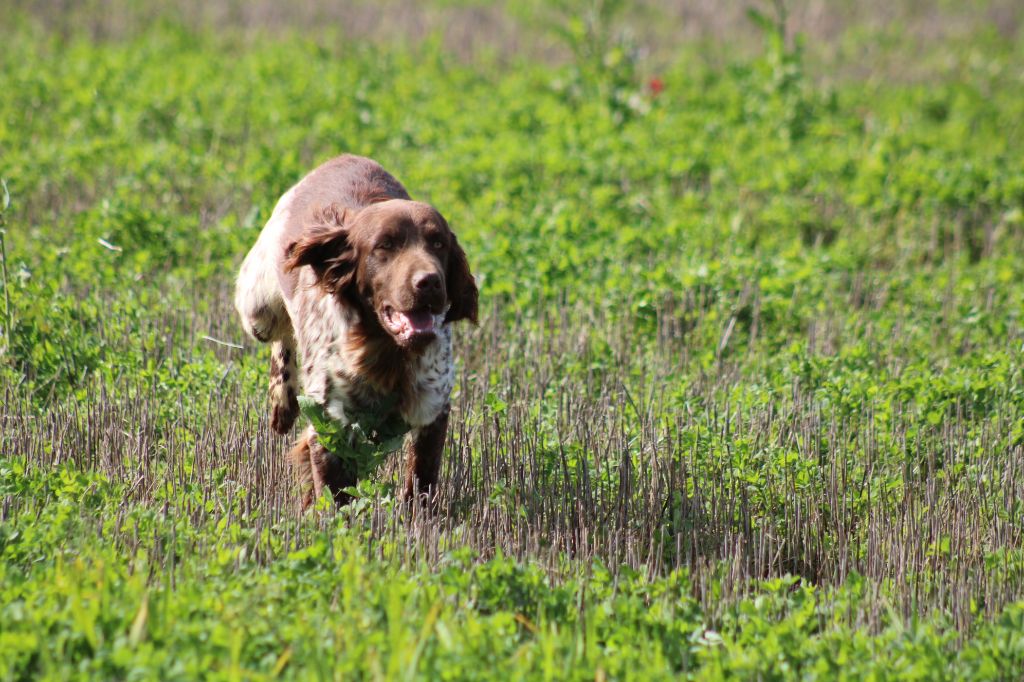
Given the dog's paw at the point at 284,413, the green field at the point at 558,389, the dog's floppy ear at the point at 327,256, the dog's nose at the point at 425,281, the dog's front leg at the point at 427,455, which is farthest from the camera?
the dog's paw at the point at 284,413

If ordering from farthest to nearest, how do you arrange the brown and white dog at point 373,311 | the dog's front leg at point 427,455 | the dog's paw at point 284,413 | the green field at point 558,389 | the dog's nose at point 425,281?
the dog's paw at point 284,413
the dog's front leg at point 427,455
the brown and white dog at point 373,311
the dog's nose at point 425,281
the green field at point 558,389

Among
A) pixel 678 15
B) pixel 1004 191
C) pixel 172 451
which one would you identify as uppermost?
pixel 678 15

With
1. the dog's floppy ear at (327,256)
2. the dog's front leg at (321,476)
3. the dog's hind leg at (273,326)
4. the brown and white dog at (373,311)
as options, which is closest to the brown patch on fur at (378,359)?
the brown and white dog at (373,311)

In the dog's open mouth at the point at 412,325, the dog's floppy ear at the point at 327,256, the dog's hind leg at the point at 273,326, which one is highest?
the dog's floppy ear at the point at 327,256

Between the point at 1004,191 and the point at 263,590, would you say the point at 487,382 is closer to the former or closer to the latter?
the point at 263,590

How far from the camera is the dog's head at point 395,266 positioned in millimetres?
3824

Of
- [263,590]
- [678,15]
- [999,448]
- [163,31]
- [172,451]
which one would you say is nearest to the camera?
[263,590]

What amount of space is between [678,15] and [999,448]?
11.6m

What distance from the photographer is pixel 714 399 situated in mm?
5082

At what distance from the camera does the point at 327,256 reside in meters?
4.12

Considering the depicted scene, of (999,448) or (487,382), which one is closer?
(999,448)

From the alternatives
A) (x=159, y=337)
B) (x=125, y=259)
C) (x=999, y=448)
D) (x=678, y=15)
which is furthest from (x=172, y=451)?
(x=678, y=15)

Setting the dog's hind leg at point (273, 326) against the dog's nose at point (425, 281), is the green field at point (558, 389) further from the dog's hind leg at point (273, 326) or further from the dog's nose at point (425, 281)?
the dog's nose at point (425, 281)

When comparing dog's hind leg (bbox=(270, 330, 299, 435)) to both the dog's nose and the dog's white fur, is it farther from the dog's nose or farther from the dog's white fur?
the dog's nose
